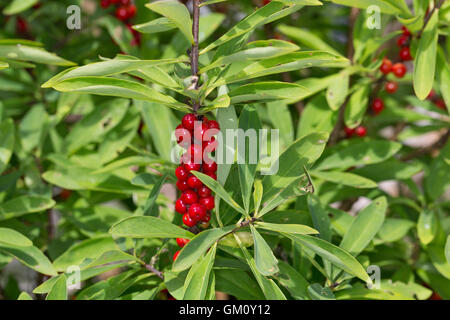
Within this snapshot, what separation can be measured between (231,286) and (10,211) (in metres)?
0.55

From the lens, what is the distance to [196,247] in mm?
849

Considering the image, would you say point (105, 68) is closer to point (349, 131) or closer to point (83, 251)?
point (83, 251)

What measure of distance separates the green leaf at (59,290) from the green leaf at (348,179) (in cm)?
63

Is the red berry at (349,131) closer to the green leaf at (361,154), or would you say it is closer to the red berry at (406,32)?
the green leaf at (361,154)

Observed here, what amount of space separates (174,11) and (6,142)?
0.66m

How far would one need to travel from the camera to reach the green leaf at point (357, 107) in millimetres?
1300

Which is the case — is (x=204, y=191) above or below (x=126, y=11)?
below

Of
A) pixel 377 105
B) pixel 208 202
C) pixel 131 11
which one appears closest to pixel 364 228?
pixel 208 202

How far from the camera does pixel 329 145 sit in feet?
4.91

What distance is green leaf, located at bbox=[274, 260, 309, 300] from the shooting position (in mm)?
997

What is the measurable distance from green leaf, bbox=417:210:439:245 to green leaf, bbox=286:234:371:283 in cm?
43

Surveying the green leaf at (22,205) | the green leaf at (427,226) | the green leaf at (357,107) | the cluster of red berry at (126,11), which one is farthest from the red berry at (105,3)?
the green leaf at (427,226)

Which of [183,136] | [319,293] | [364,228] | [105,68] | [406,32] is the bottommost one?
[319,293]
